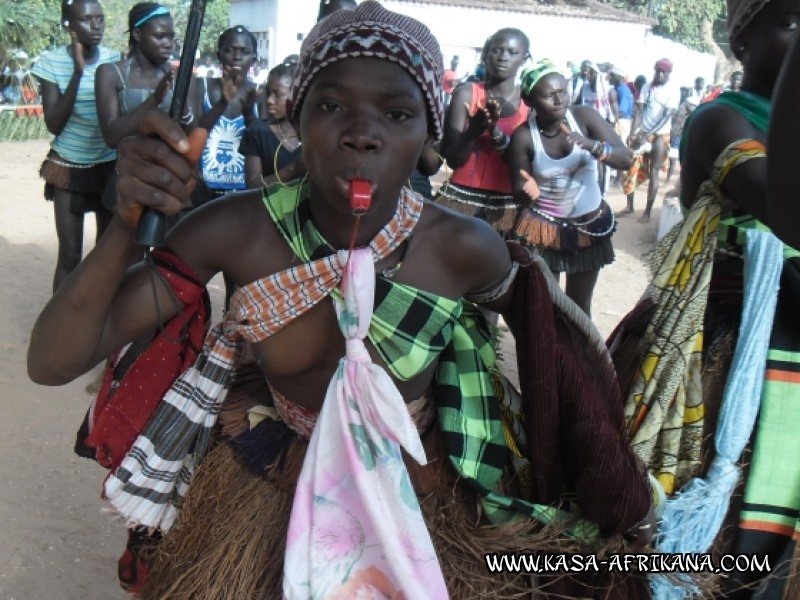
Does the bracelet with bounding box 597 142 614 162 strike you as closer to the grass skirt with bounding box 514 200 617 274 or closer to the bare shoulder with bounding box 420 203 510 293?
the grass skirt with bounding box 514 200 617 274

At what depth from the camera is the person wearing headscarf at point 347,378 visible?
5.24 feet

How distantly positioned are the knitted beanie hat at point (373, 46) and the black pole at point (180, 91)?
0.28 meters

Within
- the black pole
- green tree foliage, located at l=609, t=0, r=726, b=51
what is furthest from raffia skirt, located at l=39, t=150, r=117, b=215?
green tree foliage, located at l=609, t=0, r=726, b=51

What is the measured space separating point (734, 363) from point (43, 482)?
3.02 m

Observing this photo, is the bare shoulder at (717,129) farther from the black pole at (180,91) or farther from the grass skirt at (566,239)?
the grass skirt at (566,239)

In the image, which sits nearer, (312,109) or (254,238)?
(312,109)

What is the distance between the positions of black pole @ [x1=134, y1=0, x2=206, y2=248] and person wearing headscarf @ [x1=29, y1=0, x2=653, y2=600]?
0.04 meters

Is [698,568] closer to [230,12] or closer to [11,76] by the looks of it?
[11,76]

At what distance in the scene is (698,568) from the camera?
1.98 metres

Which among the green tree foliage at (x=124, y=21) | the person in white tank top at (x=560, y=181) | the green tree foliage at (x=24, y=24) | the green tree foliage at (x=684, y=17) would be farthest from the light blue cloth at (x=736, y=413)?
the green tree foliage at (x=684, y=17)

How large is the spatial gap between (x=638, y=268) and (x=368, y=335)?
7.24 meters

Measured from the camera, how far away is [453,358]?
2.02 metres

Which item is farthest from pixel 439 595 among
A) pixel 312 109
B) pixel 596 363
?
pixel 312 109

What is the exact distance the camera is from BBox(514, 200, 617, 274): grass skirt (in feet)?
15.0
